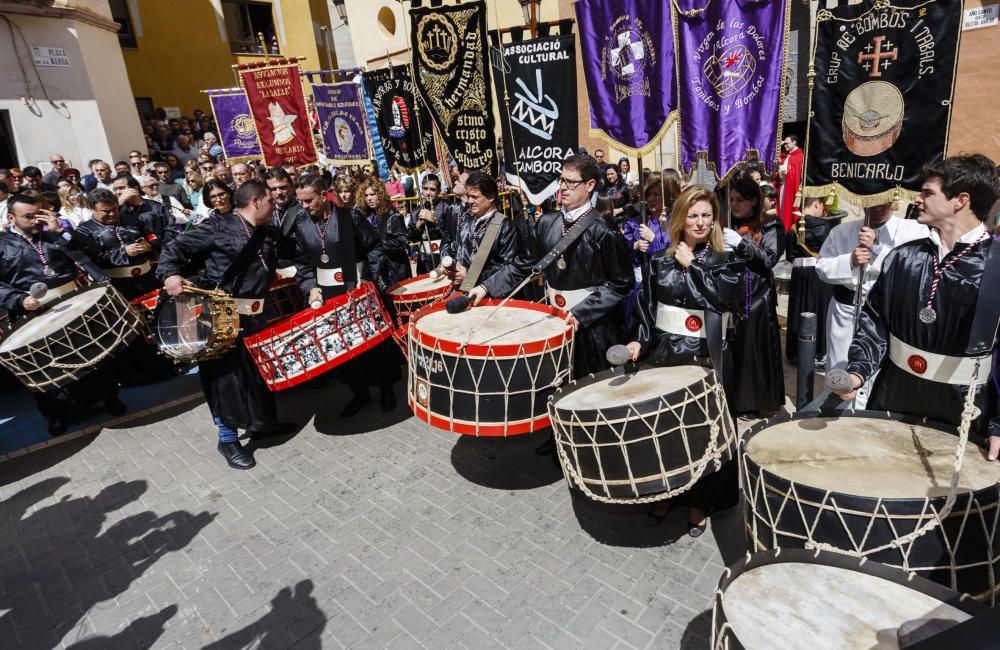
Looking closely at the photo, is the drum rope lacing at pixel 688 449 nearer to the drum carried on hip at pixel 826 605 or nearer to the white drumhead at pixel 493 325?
the white drumhead at pixel 493 325

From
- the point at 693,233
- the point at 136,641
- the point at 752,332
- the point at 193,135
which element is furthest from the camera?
the point at 193,135

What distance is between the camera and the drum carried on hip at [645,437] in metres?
2.78

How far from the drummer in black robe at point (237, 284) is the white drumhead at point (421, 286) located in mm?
1165

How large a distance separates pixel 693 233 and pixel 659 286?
0.38m

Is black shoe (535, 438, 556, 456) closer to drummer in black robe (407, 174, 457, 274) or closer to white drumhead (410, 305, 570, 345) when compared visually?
white drumhead (410, 305, 570, 345)

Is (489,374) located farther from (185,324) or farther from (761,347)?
(185,324)

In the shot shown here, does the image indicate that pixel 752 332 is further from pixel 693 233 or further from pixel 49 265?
pixel 49 265

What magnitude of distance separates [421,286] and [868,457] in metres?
4.15

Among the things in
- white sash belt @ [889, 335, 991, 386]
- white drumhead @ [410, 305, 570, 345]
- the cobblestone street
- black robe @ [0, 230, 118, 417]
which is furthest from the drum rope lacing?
black robe @ [0, 230, 118, 417]

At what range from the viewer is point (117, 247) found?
6.53 meters

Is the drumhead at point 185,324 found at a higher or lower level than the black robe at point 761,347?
higher

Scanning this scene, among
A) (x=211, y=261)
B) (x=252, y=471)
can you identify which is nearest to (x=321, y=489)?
(x=252, y=471)

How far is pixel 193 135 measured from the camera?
18.9m

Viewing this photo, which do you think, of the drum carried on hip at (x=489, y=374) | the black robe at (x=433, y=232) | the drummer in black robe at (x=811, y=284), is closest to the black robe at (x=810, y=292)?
the drummer in black robe at (x=811, y=284)
